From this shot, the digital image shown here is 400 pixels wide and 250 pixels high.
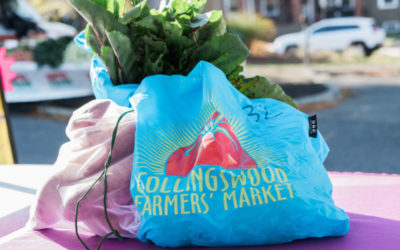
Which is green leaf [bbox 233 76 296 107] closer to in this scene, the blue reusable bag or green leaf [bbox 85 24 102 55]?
the blue reusable bag

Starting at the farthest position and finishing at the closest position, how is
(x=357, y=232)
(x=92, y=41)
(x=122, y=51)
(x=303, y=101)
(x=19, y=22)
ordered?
(x=19, y=22)
(x=303, y=101)
(x=92, y=41)
(x=122, y=51)
(x=357, y=232)

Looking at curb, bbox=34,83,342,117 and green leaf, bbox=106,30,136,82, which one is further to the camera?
curb, bbox=34,83,342,117

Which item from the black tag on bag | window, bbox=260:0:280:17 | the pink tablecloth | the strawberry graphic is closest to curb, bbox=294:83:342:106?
the pink tablecloth

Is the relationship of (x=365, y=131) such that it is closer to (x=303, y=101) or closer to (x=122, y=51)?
(x=303, y=101)

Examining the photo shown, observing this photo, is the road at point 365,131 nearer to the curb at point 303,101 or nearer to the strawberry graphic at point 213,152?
the curb at point 303,101

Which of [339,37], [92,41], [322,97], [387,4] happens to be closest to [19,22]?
[322,97]

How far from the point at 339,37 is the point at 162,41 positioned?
18.7 m

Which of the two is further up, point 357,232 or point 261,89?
point 261,89

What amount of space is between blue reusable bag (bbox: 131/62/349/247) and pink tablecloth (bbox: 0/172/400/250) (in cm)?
5

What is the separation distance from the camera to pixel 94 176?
1.73 metres

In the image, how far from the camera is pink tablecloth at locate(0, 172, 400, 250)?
1.67 m

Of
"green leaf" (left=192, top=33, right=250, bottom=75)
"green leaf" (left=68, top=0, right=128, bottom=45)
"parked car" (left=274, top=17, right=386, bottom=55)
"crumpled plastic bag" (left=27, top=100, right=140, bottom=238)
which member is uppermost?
"green leaf" (left=68, top=0, right=128, bottom=45)

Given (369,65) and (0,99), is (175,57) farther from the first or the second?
(369,65)

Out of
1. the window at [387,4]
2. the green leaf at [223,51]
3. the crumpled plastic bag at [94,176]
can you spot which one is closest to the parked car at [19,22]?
the green leaf at [223,51]
